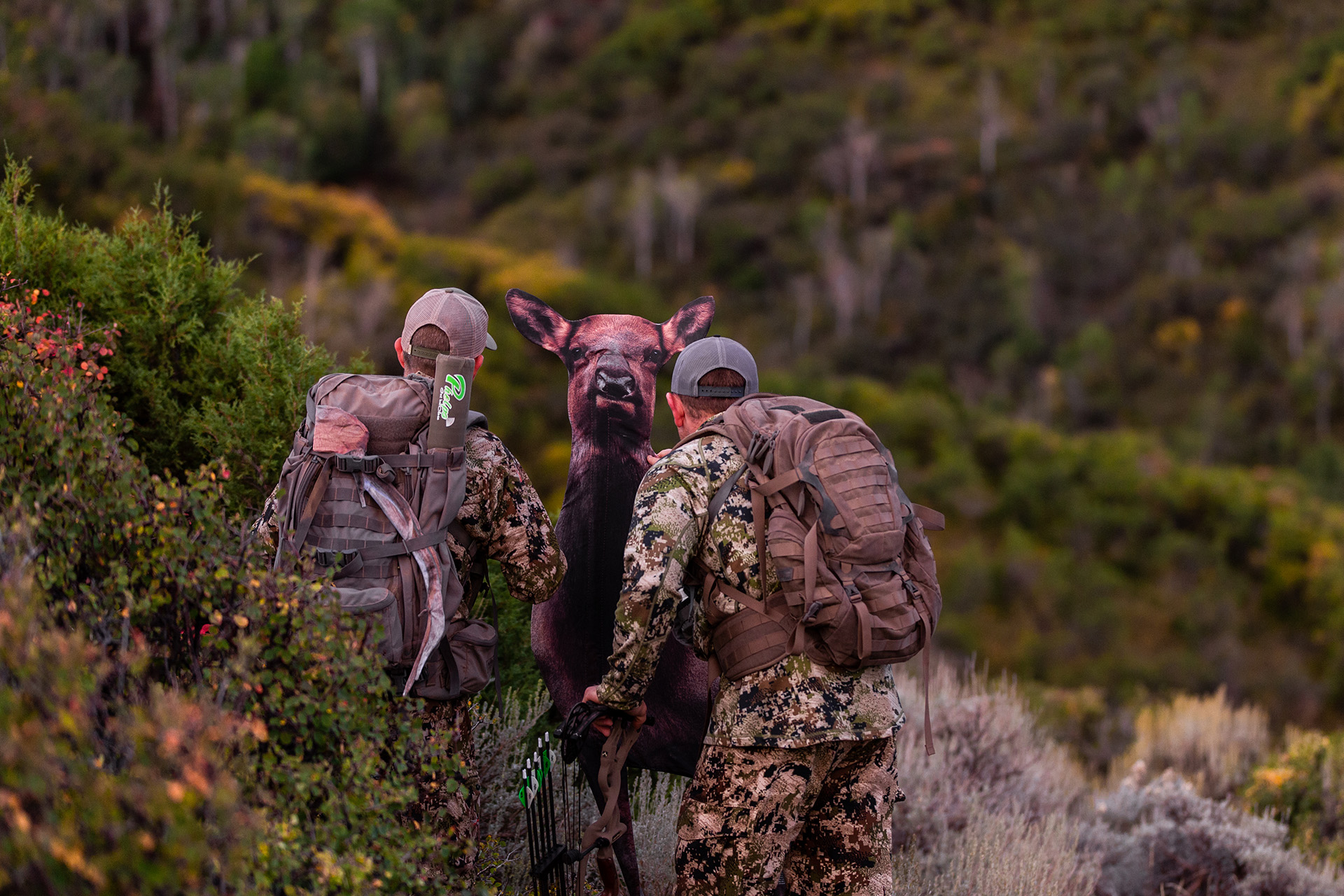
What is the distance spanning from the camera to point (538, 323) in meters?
4.41

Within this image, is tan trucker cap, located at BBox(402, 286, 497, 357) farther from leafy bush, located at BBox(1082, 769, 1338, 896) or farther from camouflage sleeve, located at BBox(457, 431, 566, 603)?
leafy bush, located at BBox(1082, 769, 1338, 896)

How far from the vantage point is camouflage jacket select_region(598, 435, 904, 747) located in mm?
3037

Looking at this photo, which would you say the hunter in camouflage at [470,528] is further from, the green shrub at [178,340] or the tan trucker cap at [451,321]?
the green shrub at [178,340]

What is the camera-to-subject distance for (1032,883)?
4.60 m

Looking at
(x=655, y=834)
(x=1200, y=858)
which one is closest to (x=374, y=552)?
(x=655, y=834)

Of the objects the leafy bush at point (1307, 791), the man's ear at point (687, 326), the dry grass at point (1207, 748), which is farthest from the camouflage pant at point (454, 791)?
the dry grass at point (1207, 748)

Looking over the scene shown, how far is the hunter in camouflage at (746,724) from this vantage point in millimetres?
3047

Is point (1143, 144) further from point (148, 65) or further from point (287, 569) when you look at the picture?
point (287, 569)

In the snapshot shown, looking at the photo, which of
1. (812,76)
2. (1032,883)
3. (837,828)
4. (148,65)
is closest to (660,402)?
(1032,883)

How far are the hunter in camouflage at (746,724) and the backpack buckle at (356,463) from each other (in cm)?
71

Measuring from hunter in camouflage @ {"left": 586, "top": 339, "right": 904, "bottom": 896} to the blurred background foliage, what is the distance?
2.21m

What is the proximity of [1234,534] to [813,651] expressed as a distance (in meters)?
35.8

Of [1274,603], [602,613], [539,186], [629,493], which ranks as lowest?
[1274,603]

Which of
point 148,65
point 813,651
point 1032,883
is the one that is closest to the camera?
point 813,651
